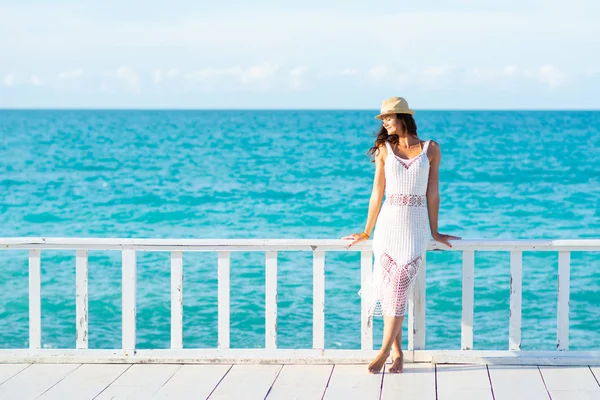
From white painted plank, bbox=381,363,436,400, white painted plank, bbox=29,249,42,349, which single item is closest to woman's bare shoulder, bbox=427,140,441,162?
white painted plank, bbox=381,363,436,400

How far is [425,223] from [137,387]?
1.53 metres

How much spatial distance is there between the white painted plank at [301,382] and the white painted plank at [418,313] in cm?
43

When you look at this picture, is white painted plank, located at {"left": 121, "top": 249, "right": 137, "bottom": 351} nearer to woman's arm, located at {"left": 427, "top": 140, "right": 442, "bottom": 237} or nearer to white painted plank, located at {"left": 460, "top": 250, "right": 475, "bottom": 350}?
woman's arm, located at {"left": 427, "top": 140, "right": 442, "bottom": 237}

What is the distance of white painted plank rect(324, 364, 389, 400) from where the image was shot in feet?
12.9

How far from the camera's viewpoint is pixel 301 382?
4.11 m

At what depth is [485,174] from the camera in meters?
27.8

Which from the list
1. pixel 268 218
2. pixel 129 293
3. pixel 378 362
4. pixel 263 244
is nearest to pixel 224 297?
pixel 263 244

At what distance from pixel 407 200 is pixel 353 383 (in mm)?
886

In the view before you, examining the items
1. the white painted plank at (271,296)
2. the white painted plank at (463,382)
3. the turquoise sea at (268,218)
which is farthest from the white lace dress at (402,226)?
the turquoise sea at (268,218)

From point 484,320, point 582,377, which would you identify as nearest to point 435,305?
point 484,320

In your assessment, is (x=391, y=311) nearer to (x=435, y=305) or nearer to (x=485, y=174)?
(x=435, y=305)

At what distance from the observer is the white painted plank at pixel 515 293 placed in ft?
14.1

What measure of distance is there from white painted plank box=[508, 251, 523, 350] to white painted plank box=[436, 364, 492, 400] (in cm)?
23

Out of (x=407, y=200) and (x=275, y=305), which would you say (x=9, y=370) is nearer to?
(x=275, y=305)
